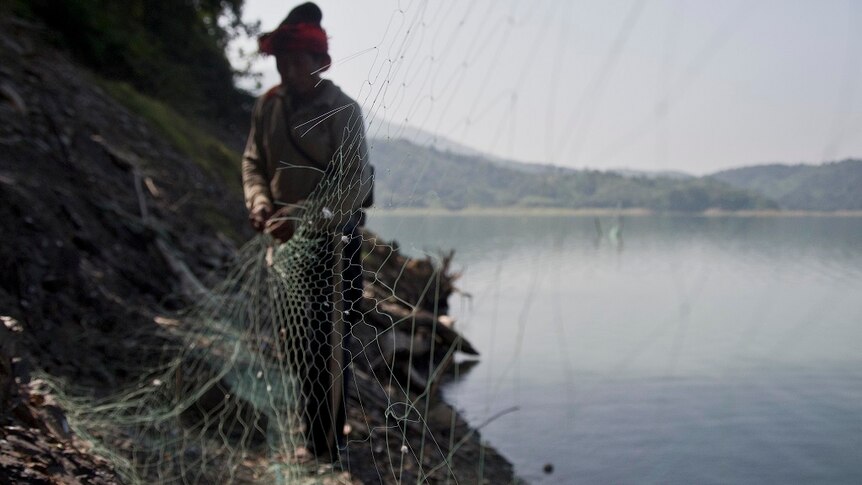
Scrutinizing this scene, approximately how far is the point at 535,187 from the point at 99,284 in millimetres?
3004

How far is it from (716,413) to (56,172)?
18.6 feet

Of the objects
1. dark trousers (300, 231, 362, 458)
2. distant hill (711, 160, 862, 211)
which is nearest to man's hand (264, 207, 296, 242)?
dark trousers (300, 231, 362, 458)

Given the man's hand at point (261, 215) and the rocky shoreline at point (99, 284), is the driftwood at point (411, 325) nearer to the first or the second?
the rocky shoreline at point (99, 284)

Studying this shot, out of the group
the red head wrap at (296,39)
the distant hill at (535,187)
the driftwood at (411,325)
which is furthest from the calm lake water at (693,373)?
the red head wrap at (296,39)

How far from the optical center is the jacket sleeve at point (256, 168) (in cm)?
414

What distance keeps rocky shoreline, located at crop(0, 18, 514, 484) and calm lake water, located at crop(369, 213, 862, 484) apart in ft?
2.31

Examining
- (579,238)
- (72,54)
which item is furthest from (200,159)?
(579,238)

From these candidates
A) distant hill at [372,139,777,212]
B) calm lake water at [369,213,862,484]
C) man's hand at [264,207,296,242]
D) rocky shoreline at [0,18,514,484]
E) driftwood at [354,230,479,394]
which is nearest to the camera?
distant hill at [372,139,777,212]

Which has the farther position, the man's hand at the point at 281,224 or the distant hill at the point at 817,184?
the man's hand at the point at 281,224

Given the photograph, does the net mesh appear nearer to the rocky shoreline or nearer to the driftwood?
the rocky shoreline

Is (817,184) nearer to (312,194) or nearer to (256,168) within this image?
(312,194)

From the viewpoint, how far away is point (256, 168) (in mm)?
4238

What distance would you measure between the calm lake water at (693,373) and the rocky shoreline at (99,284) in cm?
70

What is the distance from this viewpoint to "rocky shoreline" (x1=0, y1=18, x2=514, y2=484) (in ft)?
10.8
